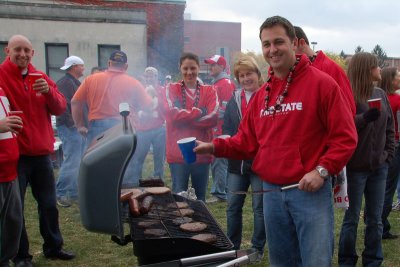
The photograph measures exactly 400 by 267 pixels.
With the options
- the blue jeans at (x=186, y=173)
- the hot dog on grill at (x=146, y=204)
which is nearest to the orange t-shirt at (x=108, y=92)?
the blue jeans at (x=186, y=173)

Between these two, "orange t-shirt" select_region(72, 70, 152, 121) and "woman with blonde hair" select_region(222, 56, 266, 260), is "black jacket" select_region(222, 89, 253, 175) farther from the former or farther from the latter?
"orange t-shirt" select_region(72, 70, 152, 121)

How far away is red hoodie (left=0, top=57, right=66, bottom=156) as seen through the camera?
373 cm

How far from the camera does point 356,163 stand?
3441 mm

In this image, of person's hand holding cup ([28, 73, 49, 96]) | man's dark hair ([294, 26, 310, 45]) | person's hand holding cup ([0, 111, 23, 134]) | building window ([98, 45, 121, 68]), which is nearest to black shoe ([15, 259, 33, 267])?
person's hand holding cup ([0, 111, 23, 134])

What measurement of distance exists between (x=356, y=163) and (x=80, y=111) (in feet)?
11.5

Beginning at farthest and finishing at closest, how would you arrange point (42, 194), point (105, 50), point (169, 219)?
point (105, 50) < point (42, 194) < point (169, 219)

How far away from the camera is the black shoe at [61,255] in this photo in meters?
4.17

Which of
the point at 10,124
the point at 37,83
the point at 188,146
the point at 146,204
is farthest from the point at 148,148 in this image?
the point at 188,146

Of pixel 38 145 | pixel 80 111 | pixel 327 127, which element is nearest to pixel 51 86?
pixel 38 145

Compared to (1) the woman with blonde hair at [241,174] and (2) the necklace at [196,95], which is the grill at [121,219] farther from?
(2) the necklace at [196,95]

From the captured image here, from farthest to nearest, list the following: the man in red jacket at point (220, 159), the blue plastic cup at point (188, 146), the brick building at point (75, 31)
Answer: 1. the brick building at point (75, 31)
2. the man in red jacket at point (220, 159)
3. the blue plastic cup at point (188, 146)

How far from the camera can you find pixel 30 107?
3.80 meters

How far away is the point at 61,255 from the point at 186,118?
70.4 inches

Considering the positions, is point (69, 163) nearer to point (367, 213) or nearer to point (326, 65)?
point (367, 213)
